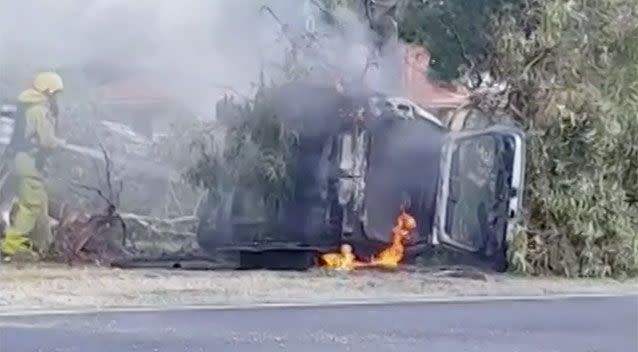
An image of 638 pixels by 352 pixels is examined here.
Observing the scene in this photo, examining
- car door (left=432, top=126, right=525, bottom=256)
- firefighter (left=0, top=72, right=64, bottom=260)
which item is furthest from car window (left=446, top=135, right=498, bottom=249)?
firefighter (left=0, top=72, right=64, bottom=260)

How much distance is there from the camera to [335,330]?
6.09m

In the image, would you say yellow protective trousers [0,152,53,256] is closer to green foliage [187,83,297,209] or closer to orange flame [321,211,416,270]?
green foliage [187,83,297,209]

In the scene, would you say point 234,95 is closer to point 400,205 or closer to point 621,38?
point 400,205

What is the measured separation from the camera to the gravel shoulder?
22.3ft

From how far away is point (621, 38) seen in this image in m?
8.36

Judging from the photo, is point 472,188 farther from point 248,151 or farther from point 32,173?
point 32,173

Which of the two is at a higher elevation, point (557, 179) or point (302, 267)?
point (557, 179)

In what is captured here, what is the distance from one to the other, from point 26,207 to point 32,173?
22 centimetres

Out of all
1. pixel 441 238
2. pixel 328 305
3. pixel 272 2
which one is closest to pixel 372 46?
pixel 272 2

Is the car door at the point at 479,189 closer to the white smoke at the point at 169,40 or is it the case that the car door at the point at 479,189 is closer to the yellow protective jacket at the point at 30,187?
the white smoke at the point at 169,40

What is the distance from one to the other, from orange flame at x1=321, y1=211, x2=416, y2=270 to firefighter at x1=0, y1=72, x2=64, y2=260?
1.90 m

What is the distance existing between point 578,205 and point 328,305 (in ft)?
8.22

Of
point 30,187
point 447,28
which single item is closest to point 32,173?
point 30,187

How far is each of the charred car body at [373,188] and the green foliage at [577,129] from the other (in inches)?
7.7
